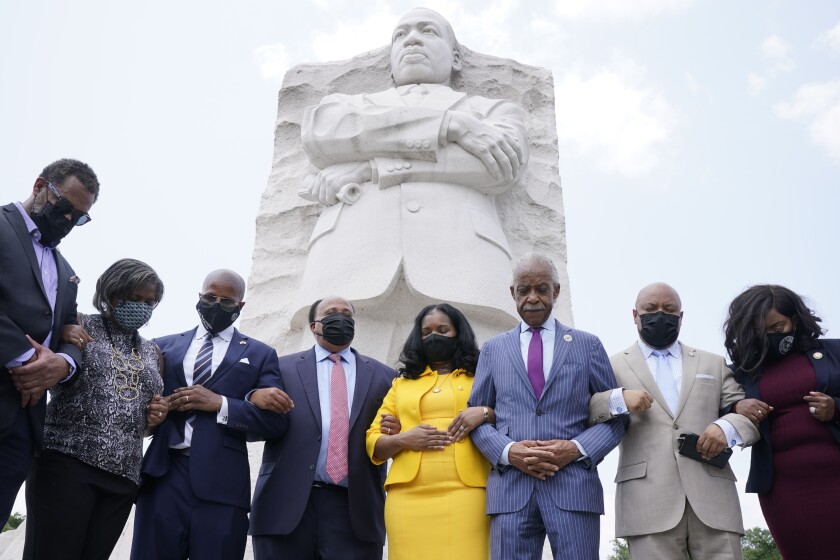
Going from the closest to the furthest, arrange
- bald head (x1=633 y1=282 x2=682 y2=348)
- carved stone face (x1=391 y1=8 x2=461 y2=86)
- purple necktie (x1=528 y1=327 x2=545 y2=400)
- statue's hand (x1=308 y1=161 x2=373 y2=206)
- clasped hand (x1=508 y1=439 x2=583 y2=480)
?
1. clasped hand (x1=508 y1=439 x2=583 y2=480)
2. purple necktie (x1=528 y1=327 x2=545 y2=400)
3. bald head (x1=633 y1=282 x2=682 y2=348)
4. statue's hand (x1=308 y1=161 x2=373 y2=206)
5. carved stone face (x1=391 y1=8 x2=461 y2=86)

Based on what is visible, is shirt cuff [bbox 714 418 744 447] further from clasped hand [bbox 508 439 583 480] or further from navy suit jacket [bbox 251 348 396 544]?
navy suit jacket [bbox 251 348 396 544]

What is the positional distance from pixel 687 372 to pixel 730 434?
1.07 ft

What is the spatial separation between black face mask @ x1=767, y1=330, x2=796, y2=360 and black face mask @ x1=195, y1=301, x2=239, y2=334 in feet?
6.80

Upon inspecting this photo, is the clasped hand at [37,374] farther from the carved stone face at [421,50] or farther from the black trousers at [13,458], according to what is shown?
the carved stone face at [421,50]

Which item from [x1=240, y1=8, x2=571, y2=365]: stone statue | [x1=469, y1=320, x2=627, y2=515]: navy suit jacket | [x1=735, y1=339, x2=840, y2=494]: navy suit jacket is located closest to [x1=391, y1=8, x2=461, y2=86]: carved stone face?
[x1=240, y1=8, x2=571, y2=365]: stone statue

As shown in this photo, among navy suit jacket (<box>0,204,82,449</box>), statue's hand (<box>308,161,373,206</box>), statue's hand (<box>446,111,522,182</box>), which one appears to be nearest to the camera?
navy suit jacket (<box>0,204,82,449</box>)

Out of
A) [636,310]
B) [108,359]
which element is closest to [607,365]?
[636,310]

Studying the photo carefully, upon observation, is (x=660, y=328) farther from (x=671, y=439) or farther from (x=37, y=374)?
(x=37, y=374)

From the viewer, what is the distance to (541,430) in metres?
3.14

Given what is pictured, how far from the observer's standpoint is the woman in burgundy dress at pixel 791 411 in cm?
310

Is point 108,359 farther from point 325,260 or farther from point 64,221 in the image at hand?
point 325,260

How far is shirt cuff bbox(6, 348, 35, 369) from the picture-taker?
2.92 metres

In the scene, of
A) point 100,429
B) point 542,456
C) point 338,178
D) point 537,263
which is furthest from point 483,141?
point 100,429

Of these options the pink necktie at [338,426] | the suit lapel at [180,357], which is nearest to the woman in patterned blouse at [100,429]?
the suit lapel at [180,357]
